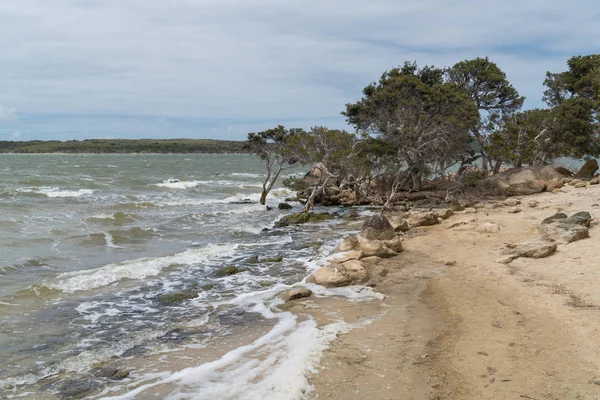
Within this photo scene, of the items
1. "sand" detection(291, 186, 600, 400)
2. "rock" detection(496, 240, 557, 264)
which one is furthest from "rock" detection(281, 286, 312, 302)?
"rock" detection(496, 240, 557, 264)

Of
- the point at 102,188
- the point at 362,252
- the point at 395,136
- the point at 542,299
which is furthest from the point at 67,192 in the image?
the point at 542,299

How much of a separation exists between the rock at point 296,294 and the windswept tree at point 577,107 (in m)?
27.2

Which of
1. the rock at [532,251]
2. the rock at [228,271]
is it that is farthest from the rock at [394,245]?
the rock at [228,271]

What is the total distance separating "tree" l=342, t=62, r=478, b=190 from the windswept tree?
7742 millimetres

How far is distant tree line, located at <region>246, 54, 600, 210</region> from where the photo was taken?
26594 millimetres

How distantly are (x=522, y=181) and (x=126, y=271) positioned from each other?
24337mm

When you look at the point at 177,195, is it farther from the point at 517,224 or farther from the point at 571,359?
the point at 571,359

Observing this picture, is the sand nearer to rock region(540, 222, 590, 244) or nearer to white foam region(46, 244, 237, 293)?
rock region(540, 222, 590, 244)

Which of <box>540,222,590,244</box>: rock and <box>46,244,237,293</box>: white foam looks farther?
<box>46,244,237,293</box>: white foam

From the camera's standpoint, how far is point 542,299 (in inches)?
330

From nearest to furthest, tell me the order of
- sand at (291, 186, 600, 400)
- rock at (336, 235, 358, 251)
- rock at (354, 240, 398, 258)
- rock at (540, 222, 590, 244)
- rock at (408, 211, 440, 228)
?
sand at (291, 186, 600, 400) < rock at (540, 222, 590, 244) < rock at (354, 240, 398, 258) < rock at (336, 235, 358, 251) < rock at (408, 211, 440, 228)

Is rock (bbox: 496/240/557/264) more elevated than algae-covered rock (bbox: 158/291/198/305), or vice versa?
rock (bbox: 496/240/557/264)

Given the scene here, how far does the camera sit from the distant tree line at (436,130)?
2659cm

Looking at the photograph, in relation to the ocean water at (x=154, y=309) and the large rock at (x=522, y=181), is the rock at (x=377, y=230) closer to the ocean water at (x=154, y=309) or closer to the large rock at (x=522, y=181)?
the ocean water at (x=154, y=309)
